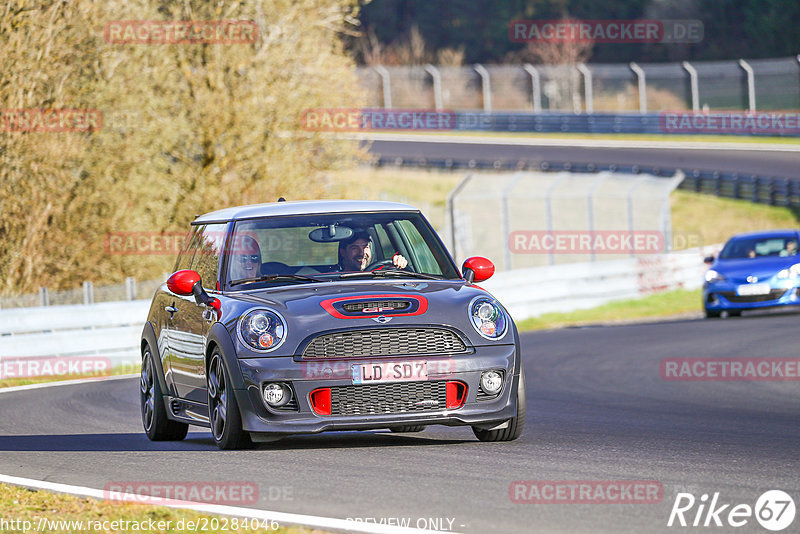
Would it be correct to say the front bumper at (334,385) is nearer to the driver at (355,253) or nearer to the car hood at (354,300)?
the car hood at (354,300)

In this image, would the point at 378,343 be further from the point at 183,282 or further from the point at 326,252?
the point at 183,282

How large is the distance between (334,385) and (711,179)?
3658cm

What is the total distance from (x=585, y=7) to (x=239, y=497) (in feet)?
251

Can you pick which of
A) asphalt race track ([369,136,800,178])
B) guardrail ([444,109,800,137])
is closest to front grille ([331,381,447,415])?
asphalt race track ([369,136,800,178])

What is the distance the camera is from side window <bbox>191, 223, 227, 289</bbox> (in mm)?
9539

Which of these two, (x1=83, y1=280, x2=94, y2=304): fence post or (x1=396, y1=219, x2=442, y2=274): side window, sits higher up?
(x1=396, y1=219, x2=442, y2=274): side window

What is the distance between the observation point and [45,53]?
79.6 ft

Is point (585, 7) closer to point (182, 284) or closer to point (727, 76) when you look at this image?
point (727, 76)

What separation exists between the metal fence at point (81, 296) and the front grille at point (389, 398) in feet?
38.7

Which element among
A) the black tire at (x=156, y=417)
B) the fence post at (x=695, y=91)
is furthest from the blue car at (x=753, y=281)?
the fence post at (x=695, y=91)

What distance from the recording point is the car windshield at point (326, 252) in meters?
9.21

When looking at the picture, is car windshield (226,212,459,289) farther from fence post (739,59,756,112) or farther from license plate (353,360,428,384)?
fence post (739,59,756,112)

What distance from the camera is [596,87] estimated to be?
62656mm

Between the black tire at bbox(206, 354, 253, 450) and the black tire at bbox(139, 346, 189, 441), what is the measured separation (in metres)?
1.14
